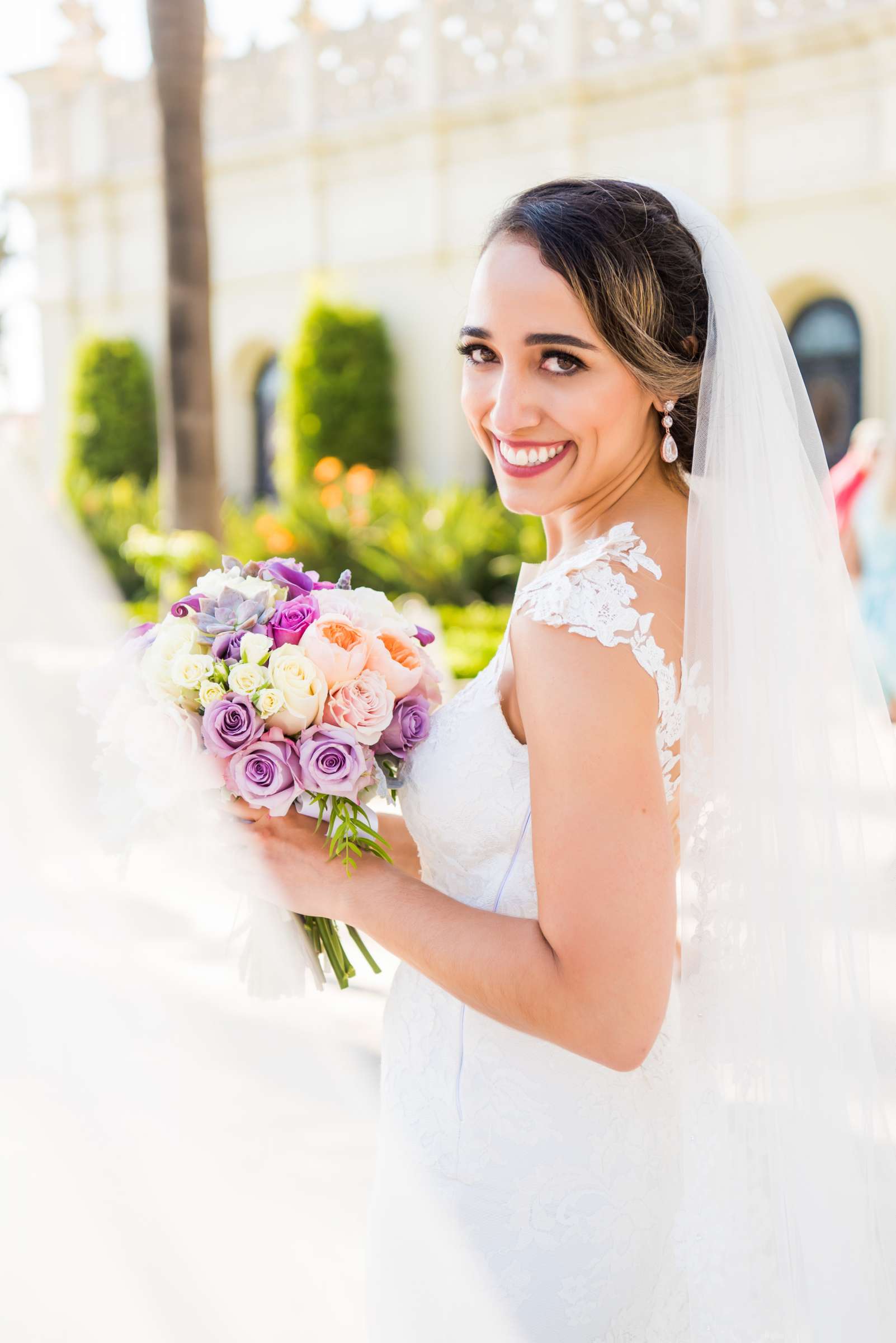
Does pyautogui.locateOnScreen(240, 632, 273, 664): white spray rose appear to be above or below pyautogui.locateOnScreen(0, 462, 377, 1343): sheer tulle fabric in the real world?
above

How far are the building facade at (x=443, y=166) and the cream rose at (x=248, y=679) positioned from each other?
979cm

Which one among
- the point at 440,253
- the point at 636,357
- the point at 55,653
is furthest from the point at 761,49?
the point at 636,357

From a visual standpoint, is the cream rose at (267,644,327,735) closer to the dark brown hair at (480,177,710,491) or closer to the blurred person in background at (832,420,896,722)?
the dark brown hair at (480,177,710,491)

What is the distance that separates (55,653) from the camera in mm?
10969

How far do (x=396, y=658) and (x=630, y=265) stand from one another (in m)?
0.71

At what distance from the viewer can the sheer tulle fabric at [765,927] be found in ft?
6.05

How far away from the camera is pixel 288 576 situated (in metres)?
2.14

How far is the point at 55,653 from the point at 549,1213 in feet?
32.3

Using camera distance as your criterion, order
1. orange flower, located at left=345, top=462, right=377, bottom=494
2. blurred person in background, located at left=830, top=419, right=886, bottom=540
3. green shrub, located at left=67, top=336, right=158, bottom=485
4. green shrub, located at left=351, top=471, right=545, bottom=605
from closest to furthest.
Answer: blurred person in background, located at left=830, top=419, right=886, bottom=540
green shrub, located at left=351, top=471, right=545, bottom=605
orange flower, located at left=345, top=462, right=377, bottom=494
green shrub, located at left=67, top=336, right=158, bottom=485

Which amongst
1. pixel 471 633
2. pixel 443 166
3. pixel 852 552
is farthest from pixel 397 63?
pixel 852 552

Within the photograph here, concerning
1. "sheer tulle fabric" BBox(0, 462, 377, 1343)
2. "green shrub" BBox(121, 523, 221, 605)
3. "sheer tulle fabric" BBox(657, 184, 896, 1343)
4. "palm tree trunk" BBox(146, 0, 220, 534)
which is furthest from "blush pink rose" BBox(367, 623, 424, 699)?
"palm tree trunk" BBox(146, 0, 220, 534)

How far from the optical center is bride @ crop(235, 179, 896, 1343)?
5.96 ft

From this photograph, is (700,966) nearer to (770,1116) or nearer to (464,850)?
(770,1116)

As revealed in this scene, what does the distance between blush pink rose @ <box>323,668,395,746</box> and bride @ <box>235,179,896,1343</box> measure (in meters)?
0.10
